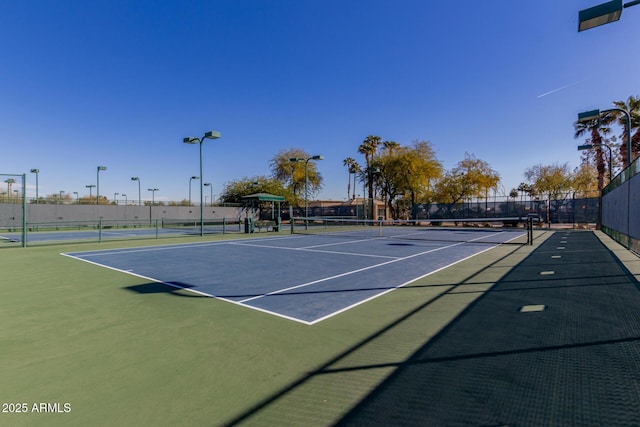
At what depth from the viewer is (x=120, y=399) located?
2783 mm

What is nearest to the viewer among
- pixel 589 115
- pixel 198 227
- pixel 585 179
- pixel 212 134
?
pixel 589 115

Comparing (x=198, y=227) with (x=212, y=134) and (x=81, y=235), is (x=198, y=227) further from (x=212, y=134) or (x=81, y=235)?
(x=212, y=134)

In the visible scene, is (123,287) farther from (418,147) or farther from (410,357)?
(418,147)

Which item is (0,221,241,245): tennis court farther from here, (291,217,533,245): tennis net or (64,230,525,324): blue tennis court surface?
(64,230,525,324): blue tennis court surface

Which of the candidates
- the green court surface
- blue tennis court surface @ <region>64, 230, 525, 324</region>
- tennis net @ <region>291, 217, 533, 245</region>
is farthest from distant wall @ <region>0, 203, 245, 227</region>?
the green court surface

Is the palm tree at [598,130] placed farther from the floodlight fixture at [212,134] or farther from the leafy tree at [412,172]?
the floodlight fixture at [212,134]

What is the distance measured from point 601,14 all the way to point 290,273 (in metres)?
8.30

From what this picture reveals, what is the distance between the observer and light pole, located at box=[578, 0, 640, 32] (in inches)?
233

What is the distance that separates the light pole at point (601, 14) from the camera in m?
5.91

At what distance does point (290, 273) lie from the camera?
8281 mm

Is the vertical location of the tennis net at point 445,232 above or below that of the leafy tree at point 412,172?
below

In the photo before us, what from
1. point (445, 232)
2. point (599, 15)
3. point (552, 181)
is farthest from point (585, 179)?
point (599, 15)

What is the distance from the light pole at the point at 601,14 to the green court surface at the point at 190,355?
563 centimetres

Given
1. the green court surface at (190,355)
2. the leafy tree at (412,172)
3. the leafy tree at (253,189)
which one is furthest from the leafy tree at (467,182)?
the green court surface at (190,355)
